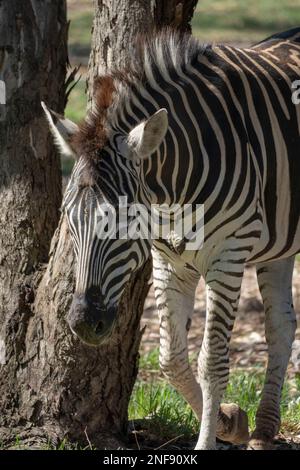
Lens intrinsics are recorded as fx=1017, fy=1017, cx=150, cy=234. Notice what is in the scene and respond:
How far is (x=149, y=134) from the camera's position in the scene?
4.67 metres

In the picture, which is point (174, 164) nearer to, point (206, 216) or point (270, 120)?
point (206, 216)

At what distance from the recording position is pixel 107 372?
5.90 meters

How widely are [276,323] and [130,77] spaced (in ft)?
6.54

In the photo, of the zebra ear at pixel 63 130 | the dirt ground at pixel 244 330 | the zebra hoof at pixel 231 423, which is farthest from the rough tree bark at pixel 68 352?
the dirt ground at pixel 244 330

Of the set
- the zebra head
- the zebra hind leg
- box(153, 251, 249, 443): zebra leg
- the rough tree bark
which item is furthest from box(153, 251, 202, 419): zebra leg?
the zebra head

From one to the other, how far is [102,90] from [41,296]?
148 cm

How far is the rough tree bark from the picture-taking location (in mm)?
5766

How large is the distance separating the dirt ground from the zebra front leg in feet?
9.33

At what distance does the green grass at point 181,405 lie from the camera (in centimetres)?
632

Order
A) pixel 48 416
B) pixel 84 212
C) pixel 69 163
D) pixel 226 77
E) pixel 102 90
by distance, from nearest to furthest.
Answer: pixel 84 212
pixel 102 90
pixel 226 77
pixel 48 416
pixel 69 163

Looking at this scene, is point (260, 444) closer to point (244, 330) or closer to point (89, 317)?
point (89, 317)

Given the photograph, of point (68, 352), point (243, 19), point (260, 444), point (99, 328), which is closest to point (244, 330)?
point (260, 444)

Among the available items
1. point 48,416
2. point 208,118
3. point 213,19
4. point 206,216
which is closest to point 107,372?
point 48,416

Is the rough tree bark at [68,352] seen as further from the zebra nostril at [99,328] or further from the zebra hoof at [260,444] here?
the zebra nostril at [99,328]
